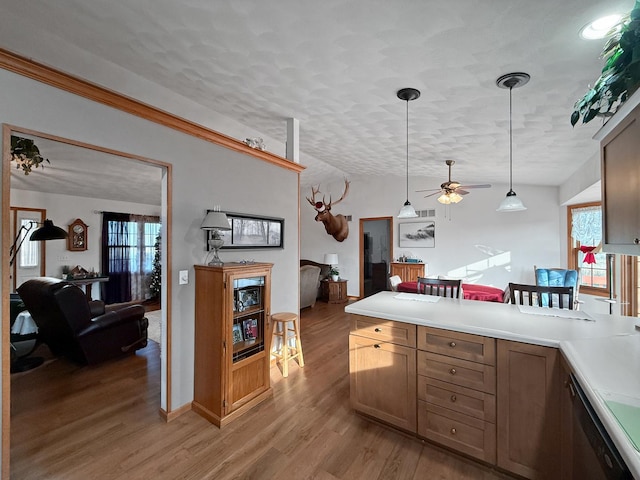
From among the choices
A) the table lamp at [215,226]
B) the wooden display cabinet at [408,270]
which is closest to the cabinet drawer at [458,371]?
the table lamp at [215,226]

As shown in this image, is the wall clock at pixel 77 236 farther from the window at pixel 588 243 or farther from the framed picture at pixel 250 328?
the window at pixel 588 243

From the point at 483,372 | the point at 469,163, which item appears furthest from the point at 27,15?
the point at 469,163

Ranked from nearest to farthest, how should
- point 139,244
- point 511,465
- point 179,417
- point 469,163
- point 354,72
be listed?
point 511,465 < point 354,72 < point 179,417 < point 469,163 < point 139,244

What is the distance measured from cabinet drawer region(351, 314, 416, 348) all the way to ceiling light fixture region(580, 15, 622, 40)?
1944mm

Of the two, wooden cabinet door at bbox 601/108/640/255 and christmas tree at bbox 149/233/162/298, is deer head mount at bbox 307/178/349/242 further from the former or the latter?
wooden cabinet door at bbox 601/108/640/255

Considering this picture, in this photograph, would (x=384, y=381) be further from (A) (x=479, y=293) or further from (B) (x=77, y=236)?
(B) (x=77, y=236)

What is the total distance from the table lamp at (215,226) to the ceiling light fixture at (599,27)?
259 centimetres

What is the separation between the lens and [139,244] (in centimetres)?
646

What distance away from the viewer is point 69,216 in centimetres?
543

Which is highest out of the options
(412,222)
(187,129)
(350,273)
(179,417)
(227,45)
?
(227,45)

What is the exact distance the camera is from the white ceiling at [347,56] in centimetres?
158

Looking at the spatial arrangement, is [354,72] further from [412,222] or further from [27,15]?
[412,222]

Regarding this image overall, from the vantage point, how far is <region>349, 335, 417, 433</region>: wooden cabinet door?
2.05m

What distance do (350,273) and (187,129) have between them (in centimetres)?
578
